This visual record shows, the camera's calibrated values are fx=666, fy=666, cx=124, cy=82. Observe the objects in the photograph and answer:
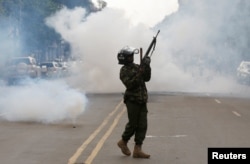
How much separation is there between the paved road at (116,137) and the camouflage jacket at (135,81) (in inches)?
40.0

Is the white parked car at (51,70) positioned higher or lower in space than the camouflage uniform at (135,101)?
lower

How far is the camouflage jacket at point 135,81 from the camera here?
1070 cm

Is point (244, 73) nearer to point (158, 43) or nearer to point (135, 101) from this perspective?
point (158, 43)

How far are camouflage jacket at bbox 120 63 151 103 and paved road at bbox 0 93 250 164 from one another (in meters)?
1.02

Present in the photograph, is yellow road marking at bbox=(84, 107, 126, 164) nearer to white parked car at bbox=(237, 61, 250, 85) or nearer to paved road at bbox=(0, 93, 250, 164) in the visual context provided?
A: paved road at bbox=(0, 93, 250, 164)

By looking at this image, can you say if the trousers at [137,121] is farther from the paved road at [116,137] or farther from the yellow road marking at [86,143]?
the yellow road marking at [86,143]

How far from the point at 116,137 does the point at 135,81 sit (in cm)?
323

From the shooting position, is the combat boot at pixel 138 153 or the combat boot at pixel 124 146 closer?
the combat boot at pixel 138 153

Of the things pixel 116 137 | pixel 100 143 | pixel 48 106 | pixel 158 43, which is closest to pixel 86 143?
pixel 100 143

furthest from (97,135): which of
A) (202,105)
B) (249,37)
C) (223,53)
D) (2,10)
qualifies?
(249,37)

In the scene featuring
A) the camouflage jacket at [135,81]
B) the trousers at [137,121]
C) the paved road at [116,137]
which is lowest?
the paved road at [116,137]

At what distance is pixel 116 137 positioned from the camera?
540 inches

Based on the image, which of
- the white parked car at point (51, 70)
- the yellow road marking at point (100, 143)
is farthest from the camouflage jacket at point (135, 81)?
the white parked car at point (51, 70)

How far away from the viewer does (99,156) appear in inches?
439
